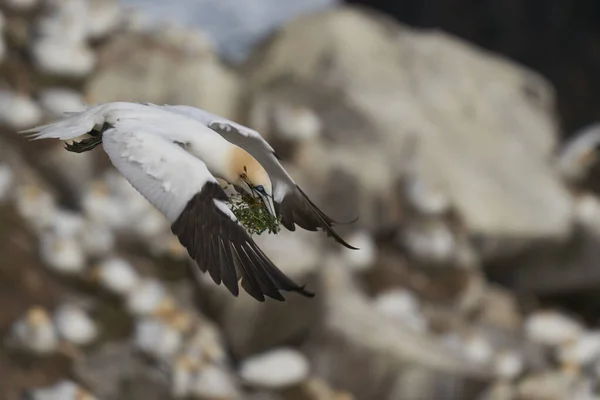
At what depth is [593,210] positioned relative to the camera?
10359mm

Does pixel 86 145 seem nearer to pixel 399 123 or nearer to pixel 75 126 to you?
pixel 75 126

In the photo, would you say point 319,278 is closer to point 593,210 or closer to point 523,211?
point 523,211

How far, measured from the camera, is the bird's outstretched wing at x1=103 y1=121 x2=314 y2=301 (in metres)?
2.24

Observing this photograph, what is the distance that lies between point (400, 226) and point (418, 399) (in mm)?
3062

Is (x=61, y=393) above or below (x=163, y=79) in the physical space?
below

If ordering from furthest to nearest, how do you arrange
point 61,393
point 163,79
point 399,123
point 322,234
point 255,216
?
1. point 399,123
2. point 163,79
3. point 322,234
4. point 61,393
5. point 255,216

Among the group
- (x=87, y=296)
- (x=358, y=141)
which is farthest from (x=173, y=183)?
(x=358, y=141)

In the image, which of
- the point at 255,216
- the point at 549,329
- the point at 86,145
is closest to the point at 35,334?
the point at 86,145

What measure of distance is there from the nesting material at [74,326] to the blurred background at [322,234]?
0.02 meters

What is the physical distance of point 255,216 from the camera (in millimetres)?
2412

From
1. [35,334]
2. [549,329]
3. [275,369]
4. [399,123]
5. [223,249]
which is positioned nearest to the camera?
[223,249]

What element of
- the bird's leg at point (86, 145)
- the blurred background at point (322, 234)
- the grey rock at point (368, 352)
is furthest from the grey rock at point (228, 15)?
the bird's leg at point (86, 145)

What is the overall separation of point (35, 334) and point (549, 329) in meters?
4.91

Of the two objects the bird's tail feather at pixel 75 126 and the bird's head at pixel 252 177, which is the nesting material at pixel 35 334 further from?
the bird's head at pixel 252 177
